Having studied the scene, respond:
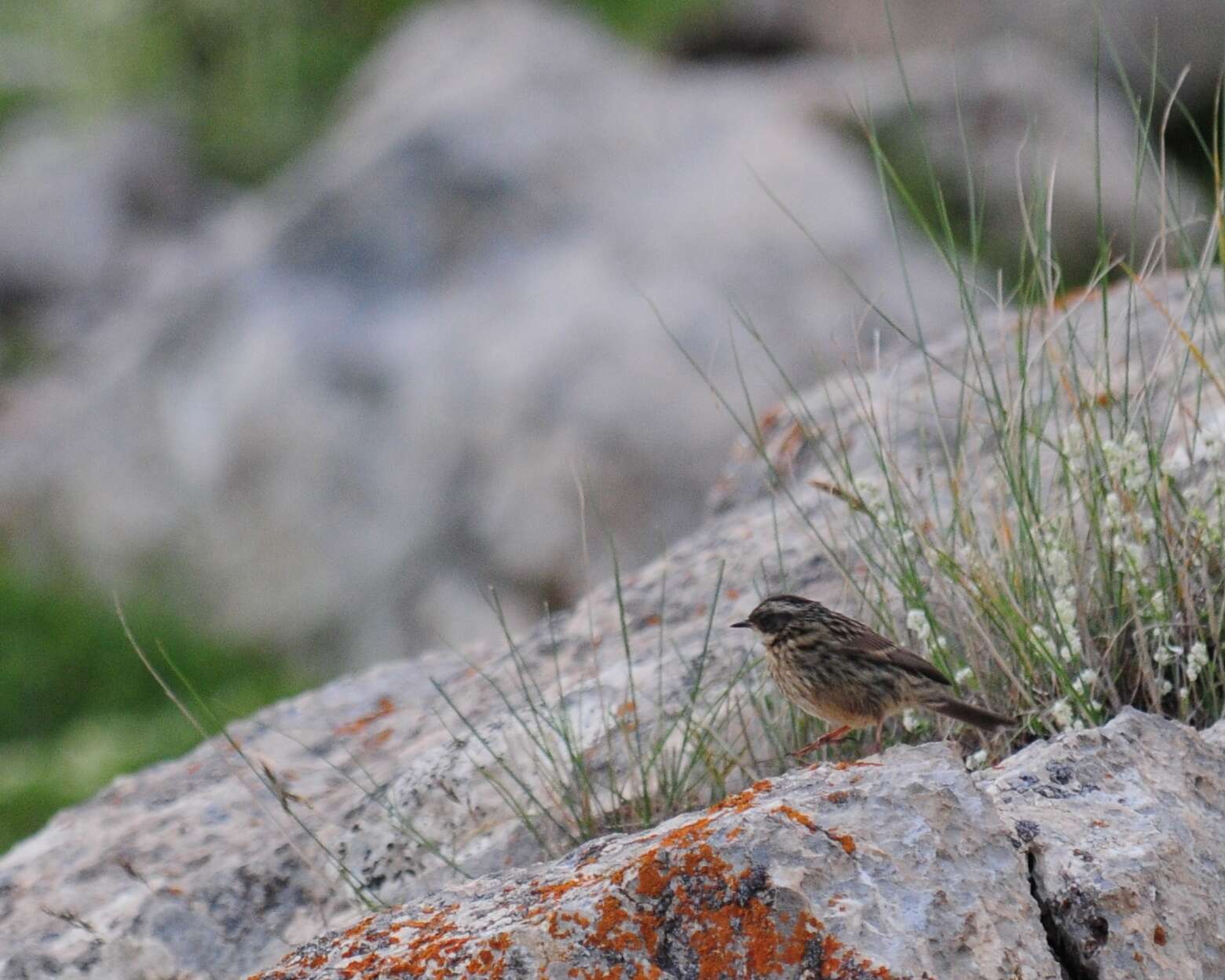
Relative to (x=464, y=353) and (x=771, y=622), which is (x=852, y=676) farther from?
(x=464, y=353)

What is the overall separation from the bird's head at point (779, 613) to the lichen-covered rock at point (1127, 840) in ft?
1.80

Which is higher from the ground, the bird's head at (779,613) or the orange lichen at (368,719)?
the bird's head at (779,613)

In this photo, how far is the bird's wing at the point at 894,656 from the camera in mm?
3287

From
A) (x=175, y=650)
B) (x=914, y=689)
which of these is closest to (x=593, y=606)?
(x=914, y=689)

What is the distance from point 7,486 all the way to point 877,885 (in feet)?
30.7

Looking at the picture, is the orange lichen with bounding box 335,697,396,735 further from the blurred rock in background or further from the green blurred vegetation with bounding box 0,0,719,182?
the green blurred vegetation with bounding box 0,0,719,182

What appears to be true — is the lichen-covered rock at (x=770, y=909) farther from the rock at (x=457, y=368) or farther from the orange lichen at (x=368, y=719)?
the rock at (x=457, y=368)

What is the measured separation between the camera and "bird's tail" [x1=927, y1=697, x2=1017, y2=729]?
322 cm

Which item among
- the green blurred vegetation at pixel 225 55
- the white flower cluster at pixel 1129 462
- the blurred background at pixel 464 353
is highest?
the green blurred vegetation at pixel 225 55

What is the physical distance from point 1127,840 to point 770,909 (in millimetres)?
658

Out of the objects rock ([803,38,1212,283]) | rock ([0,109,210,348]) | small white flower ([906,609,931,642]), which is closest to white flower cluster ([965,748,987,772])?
small white flower ([906,609,931,642])

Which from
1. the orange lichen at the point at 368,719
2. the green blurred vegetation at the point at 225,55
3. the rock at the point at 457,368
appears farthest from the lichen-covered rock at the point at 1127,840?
the green blurred vegetation at the point at 225,55

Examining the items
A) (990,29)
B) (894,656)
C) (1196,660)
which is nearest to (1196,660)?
(1196,660)

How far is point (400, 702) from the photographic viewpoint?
491 cm
